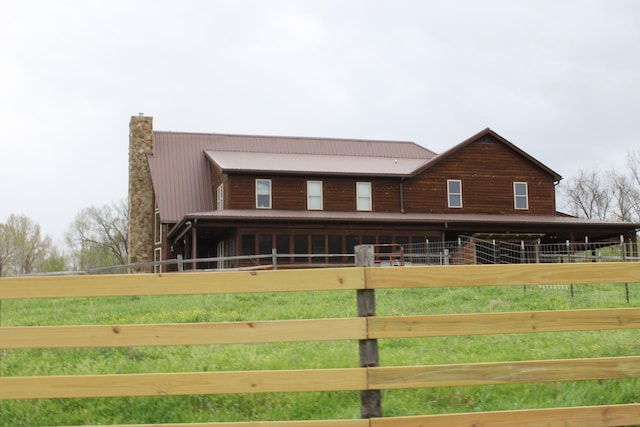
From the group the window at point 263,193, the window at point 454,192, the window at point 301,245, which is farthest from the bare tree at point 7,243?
the window at point 454,192

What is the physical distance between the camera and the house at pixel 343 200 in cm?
2709

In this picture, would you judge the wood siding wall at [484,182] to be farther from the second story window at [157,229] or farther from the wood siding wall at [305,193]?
the second story window at [157,229]

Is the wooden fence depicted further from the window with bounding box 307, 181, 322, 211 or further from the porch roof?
the window with bounding box 307, 181, 322, 211

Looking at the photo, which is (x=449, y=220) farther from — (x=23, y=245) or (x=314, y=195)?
(x=23, y=245)

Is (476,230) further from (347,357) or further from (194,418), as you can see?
(194,418)

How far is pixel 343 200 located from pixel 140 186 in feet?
40.7

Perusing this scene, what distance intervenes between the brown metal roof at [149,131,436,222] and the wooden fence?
967 inches

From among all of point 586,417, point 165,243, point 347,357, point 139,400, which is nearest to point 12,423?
point 139,400

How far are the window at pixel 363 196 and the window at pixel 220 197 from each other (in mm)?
5817

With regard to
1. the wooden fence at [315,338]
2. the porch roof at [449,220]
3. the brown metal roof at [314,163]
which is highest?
the brown metal roof at [314,163]

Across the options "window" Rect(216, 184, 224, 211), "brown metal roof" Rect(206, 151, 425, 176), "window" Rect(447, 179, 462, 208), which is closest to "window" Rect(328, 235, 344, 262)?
"brown metal roof" Rect(206, 151, 425, 176)

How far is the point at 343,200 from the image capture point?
28.9 m

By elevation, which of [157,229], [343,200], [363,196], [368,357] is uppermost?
[363,196]

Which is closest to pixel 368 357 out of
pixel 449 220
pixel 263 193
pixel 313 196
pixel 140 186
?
pixel 449 220
